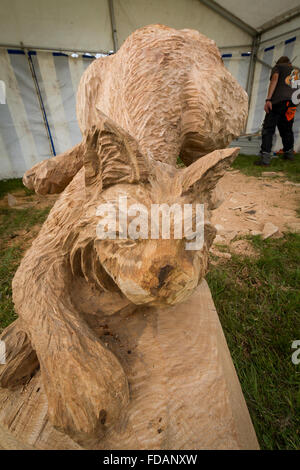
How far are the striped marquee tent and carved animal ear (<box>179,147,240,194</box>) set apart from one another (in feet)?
17.5

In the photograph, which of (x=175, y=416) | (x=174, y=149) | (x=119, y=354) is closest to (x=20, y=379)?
(x=119, y=354)

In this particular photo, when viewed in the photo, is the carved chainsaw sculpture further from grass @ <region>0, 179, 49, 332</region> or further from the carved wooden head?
grass @ <region>0, 179, 49, 332</region>

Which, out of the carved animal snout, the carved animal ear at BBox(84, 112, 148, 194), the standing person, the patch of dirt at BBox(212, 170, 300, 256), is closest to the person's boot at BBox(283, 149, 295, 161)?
the standing person

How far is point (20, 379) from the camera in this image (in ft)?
3.58

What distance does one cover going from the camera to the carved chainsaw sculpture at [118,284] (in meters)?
0.78

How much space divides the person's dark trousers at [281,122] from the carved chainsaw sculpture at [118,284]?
4.98 m

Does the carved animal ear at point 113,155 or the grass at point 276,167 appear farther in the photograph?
the grass at point 276,167

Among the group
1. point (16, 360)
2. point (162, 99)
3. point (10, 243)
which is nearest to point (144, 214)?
point (16, 360)


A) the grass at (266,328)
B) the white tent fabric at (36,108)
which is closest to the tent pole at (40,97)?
the white tent fabric at (36,108)

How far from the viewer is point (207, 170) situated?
784mm

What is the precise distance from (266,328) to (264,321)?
6 cm

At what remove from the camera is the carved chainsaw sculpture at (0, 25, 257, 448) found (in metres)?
0.78

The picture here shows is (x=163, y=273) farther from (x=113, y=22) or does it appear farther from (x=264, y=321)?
(x=113, y=22)

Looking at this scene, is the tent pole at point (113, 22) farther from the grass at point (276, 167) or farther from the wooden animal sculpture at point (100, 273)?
the wooden animal sculpture at point (100, 273)
